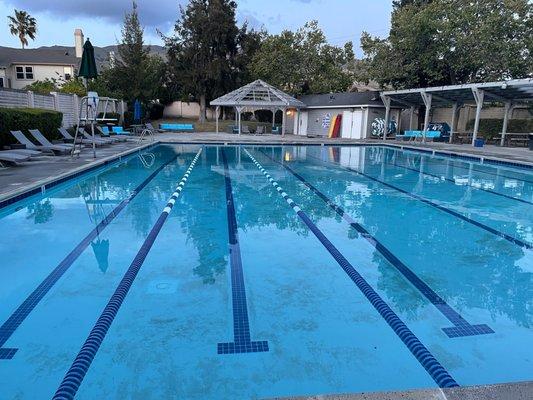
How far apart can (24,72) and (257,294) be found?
3941 cm

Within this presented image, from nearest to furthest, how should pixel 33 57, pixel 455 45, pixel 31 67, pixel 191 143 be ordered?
1. pixel 191 143
2. pixel 455 45
3. pixel 31 67
4. pixel 33 57

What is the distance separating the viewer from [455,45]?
23.9 metres

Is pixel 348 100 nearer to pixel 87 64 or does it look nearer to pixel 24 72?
pixel 87 64

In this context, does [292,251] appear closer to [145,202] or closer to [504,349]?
[504,349]

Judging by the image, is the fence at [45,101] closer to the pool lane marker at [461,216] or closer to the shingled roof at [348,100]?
the pool lane marker at [461,216]

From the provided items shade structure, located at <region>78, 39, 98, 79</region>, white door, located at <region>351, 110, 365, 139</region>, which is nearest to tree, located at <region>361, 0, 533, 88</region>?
white door, located at <region>351, 110, 365, 139</region>

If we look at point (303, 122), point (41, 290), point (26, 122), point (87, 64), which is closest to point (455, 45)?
point (303, 122)

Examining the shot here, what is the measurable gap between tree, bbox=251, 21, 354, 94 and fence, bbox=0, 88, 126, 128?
1616cm

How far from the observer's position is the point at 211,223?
7043 mm

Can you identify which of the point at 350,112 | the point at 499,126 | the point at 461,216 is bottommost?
the point at 461,216

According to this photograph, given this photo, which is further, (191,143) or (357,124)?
(357,124)

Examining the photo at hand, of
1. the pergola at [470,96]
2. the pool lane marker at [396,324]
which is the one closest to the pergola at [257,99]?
the pergola at [470,96]

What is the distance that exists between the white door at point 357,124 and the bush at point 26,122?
17866mm

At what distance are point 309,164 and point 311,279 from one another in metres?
10.7
